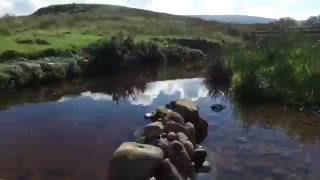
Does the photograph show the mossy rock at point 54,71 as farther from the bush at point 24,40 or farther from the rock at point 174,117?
the rock at point 174,117

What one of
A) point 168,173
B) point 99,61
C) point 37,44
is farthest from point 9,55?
point 168,173

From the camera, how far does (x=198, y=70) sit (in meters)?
46.1

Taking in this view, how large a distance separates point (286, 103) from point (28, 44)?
946 inches

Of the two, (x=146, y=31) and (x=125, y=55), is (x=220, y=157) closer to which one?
(x=125, y=55)

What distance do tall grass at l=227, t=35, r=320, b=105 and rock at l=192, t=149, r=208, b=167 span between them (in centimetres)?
Answer: 1005

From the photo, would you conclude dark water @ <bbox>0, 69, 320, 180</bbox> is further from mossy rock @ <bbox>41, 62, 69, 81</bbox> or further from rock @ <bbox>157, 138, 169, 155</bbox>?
mossy rock @ <bbox>41, 62, 69, 81</bbox>

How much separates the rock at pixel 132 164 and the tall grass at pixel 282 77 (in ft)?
43.9

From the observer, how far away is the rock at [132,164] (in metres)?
13.8

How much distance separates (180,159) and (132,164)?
232cm

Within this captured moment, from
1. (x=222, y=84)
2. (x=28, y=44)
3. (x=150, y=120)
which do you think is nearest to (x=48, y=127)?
(x=150, y=120)

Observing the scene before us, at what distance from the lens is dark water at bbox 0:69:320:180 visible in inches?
642

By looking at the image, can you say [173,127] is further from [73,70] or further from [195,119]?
[73,70]

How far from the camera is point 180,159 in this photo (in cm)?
1558

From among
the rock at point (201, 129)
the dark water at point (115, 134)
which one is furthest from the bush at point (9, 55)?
the rock at point (201, 129)
